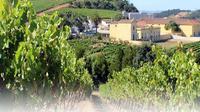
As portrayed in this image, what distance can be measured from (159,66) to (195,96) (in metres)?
1.95

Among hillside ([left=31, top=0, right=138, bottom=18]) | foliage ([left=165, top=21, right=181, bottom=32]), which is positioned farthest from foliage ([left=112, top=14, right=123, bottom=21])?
foliage ([left=165, top=21, right=181, bottom=32])

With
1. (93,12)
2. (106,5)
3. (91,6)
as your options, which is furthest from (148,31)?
(106,5)

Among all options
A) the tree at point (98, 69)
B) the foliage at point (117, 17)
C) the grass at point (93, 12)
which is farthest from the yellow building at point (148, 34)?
the tree at point (98, 69)

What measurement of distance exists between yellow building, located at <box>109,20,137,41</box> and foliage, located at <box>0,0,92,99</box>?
6498 cm

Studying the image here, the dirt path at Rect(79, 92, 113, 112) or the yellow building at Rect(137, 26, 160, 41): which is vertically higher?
the dirt path at Rect(79, 92, 113, 112)

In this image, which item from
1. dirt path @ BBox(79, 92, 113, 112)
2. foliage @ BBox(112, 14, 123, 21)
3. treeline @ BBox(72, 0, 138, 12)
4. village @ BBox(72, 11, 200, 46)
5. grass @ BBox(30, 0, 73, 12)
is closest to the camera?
dirt path @ BBox(79, 92, 113, 112)

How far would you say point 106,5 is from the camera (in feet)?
379

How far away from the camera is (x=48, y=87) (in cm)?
603

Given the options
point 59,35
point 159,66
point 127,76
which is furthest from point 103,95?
point 59,35

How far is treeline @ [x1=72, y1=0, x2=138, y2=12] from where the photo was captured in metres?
112

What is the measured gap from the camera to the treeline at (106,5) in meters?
112

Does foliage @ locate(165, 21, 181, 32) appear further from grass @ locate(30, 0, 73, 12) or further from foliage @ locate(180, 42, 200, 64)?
grass @ locate(30, 0, 73, 12)

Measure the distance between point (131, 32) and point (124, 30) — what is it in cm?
157

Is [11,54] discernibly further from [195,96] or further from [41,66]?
[195,96]
